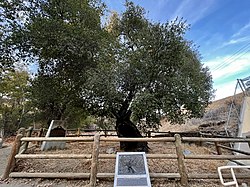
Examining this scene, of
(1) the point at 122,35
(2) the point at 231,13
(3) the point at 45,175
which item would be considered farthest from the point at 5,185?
(2) the point at 231,13

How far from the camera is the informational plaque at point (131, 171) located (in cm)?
302

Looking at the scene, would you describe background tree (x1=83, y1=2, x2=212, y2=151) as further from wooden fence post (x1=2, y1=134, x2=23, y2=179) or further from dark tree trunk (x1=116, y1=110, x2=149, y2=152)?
wooden fence post (x1=2, y1=134, x2=23, y2=179)

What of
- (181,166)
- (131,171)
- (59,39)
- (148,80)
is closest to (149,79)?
(148,80)

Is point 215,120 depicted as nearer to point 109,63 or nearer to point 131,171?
point 109,63

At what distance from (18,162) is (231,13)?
38.3 feet

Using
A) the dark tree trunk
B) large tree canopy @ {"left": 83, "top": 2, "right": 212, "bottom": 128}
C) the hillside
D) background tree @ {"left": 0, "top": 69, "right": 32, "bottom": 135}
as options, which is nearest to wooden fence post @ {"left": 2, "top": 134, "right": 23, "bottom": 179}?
large tree canopy @ {"left": 83, "top": 2, "right": 212, "bottom": 128}

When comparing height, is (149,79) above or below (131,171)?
above

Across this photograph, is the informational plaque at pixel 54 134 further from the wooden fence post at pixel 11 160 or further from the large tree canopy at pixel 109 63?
the wooden fence post at pixel 11 160

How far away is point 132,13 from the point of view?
7715 mm

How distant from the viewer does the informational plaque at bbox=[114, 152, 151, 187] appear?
302 cm

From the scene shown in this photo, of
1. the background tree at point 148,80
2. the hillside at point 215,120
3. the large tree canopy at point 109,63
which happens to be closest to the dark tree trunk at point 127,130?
the large tree canopy at point 109,63

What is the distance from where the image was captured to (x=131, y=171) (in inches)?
128

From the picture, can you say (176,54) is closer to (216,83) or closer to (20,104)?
(216,83)

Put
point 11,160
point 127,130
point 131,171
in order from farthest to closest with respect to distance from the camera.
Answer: point 127,130 < point 11,160 < point 131,171
